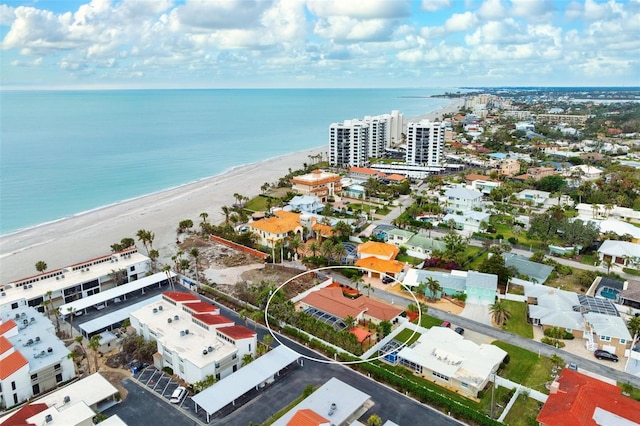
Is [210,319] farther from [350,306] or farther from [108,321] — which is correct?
[350,306]

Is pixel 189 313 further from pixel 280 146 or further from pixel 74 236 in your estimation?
pixel 280 146

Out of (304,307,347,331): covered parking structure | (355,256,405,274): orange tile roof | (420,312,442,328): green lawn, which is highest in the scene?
(355,256,405,274): orange tile roof

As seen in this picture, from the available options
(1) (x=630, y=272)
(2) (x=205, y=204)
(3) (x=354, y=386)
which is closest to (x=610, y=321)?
(1) (x=630, y=272)

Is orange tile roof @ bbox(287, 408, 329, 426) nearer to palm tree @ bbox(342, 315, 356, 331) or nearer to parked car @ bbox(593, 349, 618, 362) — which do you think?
palm tree @ bbox(342, 315, 356, 331)

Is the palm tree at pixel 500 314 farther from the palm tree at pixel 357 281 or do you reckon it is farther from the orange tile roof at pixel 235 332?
the orange tile roof at pixel 235 332

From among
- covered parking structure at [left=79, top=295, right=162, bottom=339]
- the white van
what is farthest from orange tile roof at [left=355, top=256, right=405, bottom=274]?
the white van

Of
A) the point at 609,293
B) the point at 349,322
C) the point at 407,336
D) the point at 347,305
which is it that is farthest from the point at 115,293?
the point at 609,293
